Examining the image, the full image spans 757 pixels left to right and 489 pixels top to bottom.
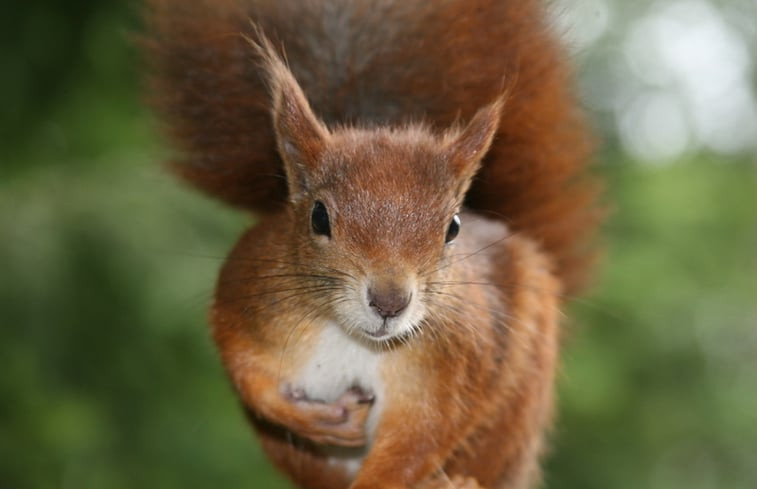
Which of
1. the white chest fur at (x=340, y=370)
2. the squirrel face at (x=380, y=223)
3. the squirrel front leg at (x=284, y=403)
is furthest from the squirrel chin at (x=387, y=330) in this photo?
the squirrel front leg at (x=284, y=403)

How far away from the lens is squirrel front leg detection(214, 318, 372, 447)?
1816 millimetres

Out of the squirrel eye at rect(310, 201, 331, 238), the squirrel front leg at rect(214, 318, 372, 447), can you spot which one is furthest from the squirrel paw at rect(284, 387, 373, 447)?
the squirrel eye at rect(310, 201, 331, 238)

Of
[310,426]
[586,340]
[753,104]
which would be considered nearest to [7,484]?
[310,426]

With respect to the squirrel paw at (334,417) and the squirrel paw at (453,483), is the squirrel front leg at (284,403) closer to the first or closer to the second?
the squirrel paw at (334,417)

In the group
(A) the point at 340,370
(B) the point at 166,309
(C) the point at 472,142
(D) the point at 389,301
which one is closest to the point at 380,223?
(D) the point at 389,301

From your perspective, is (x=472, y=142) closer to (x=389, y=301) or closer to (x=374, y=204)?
(x=374, y=204)

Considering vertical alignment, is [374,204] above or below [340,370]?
above

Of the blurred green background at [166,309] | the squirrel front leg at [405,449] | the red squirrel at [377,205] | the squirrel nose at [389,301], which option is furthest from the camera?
the blurred green background at [166,309]

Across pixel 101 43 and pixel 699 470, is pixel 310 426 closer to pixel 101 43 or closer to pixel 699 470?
pixel 101 43

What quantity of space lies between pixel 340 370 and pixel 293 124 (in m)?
0.50

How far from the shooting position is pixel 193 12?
195cm

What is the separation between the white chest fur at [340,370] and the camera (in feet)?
5.90

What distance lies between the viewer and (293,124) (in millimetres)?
1632

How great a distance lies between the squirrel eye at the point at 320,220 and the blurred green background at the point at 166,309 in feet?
1.73
